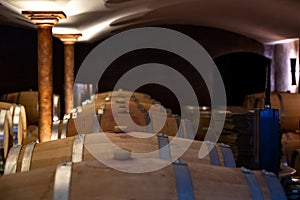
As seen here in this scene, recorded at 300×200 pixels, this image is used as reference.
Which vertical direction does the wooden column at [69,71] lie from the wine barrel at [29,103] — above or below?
above

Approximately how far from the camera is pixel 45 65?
527cm

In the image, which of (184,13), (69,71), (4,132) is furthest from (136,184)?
(184,13)

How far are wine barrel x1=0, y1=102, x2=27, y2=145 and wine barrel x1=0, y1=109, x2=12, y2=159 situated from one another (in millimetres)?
91

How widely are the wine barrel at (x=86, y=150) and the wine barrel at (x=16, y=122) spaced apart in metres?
2.78

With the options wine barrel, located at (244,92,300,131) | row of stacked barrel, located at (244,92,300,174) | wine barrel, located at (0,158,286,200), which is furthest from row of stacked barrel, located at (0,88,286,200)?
wine barrel, located at (244,92,300,131)

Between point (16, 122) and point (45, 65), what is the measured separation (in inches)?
27.3

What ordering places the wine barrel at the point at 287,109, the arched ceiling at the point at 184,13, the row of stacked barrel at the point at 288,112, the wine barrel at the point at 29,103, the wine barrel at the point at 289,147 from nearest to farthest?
the wine barrel at the point at 289,147
the arched ceiling at the point at 184,13
the row of stacked barrel at the point at 288,112
the wine barrel at the point at 287,109
the wine barrel at the point at 29,103

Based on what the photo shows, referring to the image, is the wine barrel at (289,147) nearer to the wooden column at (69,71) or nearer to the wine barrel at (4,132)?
the wine barrel at (4,132)

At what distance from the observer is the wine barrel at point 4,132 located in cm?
441

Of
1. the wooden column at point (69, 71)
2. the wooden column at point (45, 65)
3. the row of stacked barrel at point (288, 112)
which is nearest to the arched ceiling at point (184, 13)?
the wooden column at point (45, 65)

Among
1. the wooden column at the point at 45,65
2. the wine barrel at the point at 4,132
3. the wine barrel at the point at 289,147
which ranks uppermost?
the wooden column at the point at 45,65

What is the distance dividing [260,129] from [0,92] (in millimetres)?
8524

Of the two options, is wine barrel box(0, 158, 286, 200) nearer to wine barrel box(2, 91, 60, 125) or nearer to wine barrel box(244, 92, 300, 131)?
wine barrel box(244, 92, 300, 131)

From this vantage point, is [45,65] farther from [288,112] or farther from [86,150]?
[288,112]
